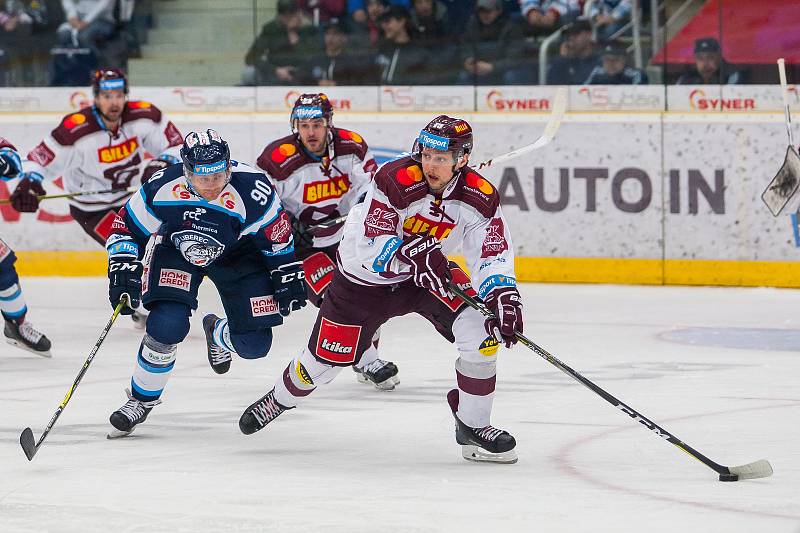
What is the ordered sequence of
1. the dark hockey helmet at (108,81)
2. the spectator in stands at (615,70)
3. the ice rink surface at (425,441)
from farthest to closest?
the spectator in stands at (615,70) < the dark hockey helmet at (108,81) < the ice rink surface at (425,441)

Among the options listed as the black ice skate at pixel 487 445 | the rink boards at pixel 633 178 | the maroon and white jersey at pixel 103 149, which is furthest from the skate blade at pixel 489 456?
the rink boards at pixel 633 178

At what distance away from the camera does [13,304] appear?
6.60 m

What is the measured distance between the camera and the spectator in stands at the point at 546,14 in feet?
28.2

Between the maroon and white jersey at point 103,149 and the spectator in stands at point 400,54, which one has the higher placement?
the spectator in stands at point 400,54

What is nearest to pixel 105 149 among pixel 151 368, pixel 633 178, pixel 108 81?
pixel 108 81

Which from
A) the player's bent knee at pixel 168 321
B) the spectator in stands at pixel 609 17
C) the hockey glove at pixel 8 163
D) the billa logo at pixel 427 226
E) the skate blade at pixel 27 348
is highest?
the spectator in stands at pixel 609 17

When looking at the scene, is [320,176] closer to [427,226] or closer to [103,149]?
[427,226]

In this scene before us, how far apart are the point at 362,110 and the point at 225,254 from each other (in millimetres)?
3991

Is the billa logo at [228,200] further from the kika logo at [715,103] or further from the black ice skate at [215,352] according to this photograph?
the kika logo at [715,103]

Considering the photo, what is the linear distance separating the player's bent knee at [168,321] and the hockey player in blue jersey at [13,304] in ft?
6.29

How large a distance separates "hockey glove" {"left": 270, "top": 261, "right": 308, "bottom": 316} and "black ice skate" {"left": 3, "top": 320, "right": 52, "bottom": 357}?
1.95 metres

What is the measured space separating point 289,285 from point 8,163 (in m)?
2.13

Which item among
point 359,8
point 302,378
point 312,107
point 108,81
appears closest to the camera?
point 302,378

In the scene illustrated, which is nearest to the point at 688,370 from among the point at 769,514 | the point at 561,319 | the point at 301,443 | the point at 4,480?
the point at 561,319
